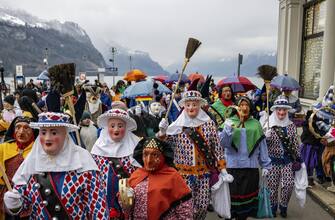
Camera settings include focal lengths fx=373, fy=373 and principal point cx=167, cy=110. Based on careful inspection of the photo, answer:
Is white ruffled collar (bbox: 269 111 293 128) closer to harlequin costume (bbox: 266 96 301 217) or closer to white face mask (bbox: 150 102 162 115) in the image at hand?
harlequin costume (bbox: 266 96 301 217)

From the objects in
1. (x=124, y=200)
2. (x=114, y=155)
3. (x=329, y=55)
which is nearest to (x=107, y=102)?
(x=329, y=55)

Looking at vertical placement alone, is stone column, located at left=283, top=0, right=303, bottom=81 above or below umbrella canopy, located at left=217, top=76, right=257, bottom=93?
above

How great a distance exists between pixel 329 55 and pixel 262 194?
21.8 ft

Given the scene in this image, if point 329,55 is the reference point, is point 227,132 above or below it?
below

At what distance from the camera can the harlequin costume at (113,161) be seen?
3.55 metres

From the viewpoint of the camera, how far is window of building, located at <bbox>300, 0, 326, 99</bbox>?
1205 centimetres

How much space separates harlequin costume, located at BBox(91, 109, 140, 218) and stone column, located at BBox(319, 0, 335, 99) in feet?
27.7

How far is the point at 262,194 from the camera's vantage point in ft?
17.2

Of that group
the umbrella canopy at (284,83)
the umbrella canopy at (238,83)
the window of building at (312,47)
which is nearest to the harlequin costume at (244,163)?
the umbrella canopy at (238,83)

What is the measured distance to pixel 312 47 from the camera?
12.7 meters

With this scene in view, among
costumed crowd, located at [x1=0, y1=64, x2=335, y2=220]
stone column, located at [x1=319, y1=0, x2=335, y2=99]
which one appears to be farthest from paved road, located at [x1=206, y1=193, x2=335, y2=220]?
stone column, located at [x1=319, y1=0, x2=335, y2=99]

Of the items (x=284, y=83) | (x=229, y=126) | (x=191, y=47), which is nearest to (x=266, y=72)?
(x=284, y=83)

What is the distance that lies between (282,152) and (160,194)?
315 centimetres

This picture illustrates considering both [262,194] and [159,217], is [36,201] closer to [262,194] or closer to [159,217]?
[159,217]
